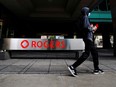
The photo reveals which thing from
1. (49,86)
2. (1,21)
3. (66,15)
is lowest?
(49,86)

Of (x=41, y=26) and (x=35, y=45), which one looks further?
(x=41, y=26)

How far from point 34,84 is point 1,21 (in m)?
16.0

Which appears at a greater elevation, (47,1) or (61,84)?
(47,1)

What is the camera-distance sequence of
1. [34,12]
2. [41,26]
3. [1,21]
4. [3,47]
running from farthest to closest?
1. [41,26]
2. [34,12]
3. [1,21]
4. [3,47]

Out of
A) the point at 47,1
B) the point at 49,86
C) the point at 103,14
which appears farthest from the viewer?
the point at 103,14

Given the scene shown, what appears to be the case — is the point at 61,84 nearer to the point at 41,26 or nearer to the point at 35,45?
the point at 35,45

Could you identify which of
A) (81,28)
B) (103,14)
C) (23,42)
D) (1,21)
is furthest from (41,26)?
(81,28)

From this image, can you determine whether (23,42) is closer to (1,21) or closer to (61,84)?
(61,84)

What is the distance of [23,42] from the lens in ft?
24.5

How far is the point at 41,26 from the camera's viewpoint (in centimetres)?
2536

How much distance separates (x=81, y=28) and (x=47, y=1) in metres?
12.9

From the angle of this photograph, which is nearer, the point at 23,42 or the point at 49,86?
the point at 49,86

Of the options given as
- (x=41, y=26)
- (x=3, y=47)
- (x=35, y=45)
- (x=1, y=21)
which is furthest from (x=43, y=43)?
(x=41, y=26)

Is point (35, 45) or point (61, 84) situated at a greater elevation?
point (35, 45)
